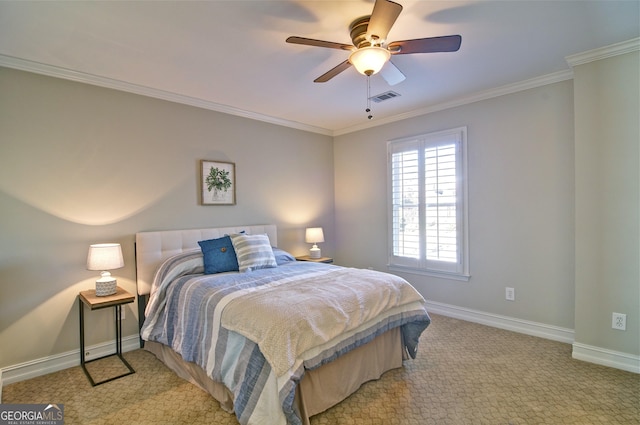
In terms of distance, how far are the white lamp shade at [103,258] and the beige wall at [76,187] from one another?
397mm

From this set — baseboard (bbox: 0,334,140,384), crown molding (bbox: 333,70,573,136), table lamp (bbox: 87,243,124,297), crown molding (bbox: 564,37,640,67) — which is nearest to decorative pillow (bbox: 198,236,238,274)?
table lamp (bbox: 87,243,124,297)

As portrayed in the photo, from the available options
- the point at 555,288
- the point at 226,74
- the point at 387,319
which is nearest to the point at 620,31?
the point at 555,288

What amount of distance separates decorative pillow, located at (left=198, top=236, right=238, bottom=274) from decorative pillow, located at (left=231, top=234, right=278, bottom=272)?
6 cm

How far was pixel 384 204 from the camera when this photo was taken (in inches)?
183

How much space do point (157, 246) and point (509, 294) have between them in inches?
151

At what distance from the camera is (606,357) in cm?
275

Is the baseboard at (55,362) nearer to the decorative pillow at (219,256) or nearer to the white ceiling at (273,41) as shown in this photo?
the decorative pillow at (219,256)

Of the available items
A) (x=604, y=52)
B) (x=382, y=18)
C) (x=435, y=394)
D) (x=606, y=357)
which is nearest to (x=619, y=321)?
(x=606, y=357)

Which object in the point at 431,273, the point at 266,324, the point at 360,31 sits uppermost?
the point at 360,31

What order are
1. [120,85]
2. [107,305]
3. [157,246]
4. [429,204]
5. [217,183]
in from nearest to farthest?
1. [107,305]
2. [120,85]
3. [157,246]
4. [217,183]
5. [429,204]

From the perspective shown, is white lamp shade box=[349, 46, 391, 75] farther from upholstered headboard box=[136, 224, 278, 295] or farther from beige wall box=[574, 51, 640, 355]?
upholstered headboard box=[136, 224, 278, 295]

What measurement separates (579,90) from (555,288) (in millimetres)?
1920

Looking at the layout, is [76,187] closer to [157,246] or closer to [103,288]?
[157,246]

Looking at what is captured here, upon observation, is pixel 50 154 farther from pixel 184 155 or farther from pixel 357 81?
pixel 357 81
